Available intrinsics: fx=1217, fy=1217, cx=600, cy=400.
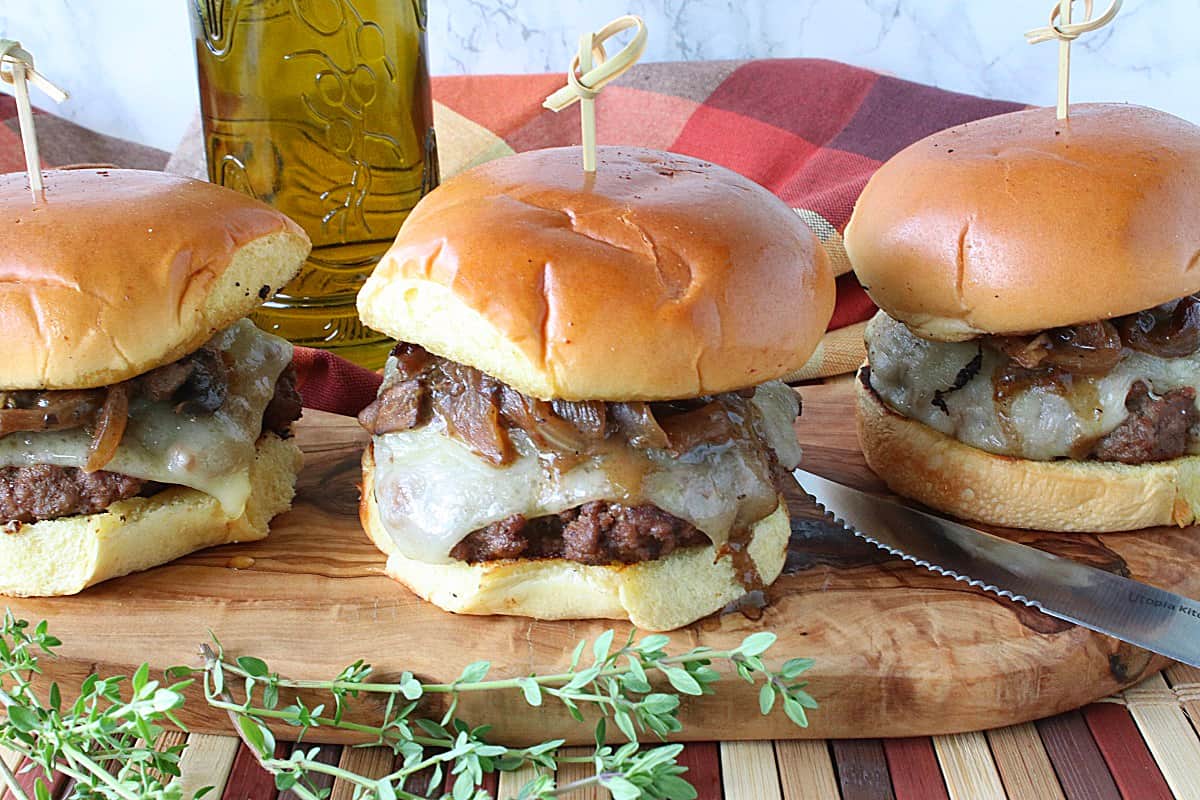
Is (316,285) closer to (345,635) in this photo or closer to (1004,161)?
(345,635)

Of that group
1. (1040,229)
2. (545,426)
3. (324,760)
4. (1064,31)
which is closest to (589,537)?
(545,426)

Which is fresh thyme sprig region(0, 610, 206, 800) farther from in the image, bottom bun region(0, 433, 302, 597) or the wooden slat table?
bottom bun region(0, 433, 302, 597)

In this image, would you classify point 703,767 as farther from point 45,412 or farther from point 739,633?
point 45,412

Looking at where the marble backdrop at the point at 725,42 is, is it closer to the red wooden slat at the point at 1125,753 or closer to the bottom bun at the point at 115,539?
the bottom bun at the point at 115,539

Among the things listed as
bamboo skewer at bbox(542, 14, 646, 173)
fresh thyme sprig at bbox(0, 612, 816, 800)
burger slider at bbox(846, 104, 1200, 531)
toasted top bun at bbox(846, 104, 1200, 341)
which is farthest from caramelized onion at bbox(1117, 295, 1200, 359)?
bamboo skewer at bbox(542, 14, 646, 173)

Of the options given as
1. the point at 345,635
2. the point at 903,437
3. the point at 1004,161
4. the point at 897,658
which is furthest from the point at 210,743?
the point at 1004,161

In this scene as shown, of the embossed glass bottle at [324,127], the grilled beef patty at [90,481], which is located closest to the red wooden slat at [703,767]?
the grilled beef patty at [90,481]
